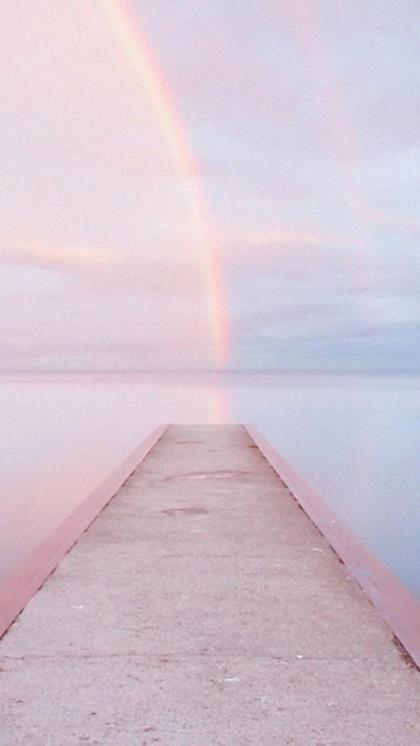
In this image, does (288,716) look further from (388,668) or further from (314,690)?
(388,668)

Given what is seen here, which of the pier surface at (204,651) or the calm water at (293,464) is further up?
the pier surface at (204,651)

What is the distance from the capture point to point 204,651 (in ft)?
16.3

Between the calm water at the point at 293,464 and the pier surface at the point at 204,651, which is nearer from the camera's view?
the pier surface at the point at 204,651

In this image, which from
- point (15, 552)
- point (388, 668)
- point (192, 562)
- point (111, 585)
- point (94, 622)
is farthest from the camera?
point (15, 552)

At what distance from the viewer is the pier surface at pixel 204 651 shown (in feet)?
13.0

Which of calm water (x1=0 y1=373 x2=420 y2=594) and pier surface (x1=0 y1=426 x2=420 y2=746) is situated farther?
calm water (x1=0 y1=373 x2=420 y2=594)

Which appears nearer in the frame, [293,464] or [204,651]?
[204,651]

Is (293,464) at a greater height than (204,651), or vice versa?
(204,651)

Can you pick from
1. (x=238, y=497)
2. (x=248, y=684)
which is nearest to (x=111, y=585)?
(x=248, y=684)

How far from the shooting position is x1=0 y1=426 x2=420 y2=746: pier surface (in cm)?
398

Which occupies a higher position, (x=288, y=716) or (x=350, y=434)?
(x=288, y=716)

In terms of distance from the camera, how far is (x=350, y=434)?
42.0 metres

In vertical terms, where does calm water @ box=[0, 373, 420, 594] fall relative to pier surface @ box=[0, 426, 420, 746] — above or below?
below

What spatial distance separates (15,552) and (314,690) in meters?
10.4
